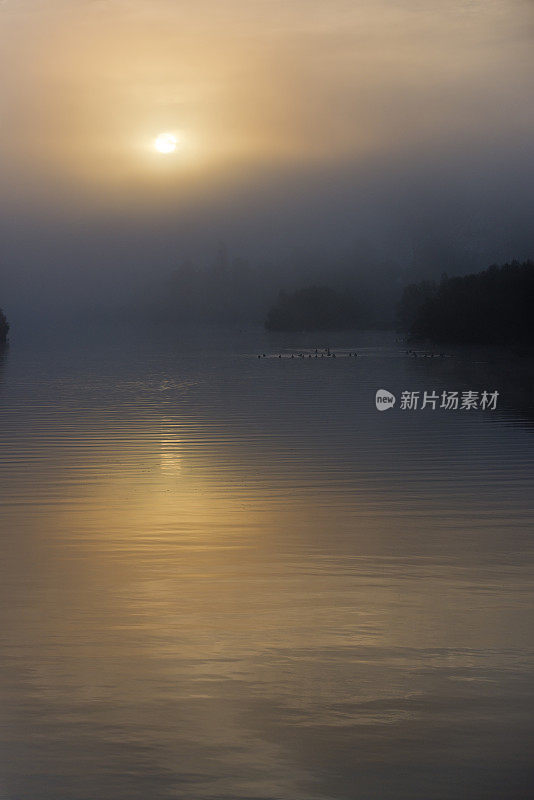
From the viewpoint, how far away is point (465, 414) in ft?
85.1

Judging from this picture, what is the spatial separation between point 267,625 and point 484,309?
79.2 m

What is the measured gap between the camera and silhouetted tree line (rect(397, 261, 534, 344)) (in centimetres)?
7831

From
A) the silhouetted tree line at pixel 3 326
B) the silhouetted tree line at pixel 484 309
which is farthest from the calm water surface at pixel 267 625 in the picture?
the silhouetted tree line at pixel 3 326

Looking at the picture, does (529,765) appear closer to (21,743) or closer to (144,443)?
(21,743)

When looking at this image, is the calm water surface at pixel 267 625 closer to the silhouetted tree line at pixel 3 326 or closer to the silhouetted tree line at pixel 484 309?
the silhouetted tree line at pixel 484 309

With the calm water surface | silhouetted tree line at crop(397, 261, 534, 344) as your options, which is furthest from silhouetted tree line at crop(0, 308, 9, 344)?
the calm water surface

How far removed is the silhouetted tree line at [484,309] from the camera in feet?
257

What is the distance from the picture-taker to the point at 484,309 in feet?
277

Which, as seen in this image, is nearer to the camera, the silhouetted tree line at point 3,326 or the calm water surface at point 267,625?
the calm water surface at point 267,625

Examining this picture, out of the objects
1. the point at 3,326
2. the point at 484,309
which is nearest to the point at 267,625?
the point at 484,309

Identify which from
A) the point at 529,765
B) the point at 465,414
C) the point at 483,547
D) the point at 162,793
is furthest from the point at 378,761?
the point at 465,414

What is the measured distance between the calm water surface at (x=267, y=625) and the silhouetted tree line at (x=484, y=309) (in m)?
62.2

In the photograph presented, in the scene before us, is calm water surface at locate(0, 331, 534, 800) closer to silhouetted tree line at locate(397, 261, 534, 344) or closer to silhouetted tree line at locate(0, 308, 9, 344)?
silhouetted tree line at locate(397, 261, 534, 344)

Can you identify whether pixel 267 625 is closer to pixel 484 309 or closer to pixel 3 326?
pixel 484 309
